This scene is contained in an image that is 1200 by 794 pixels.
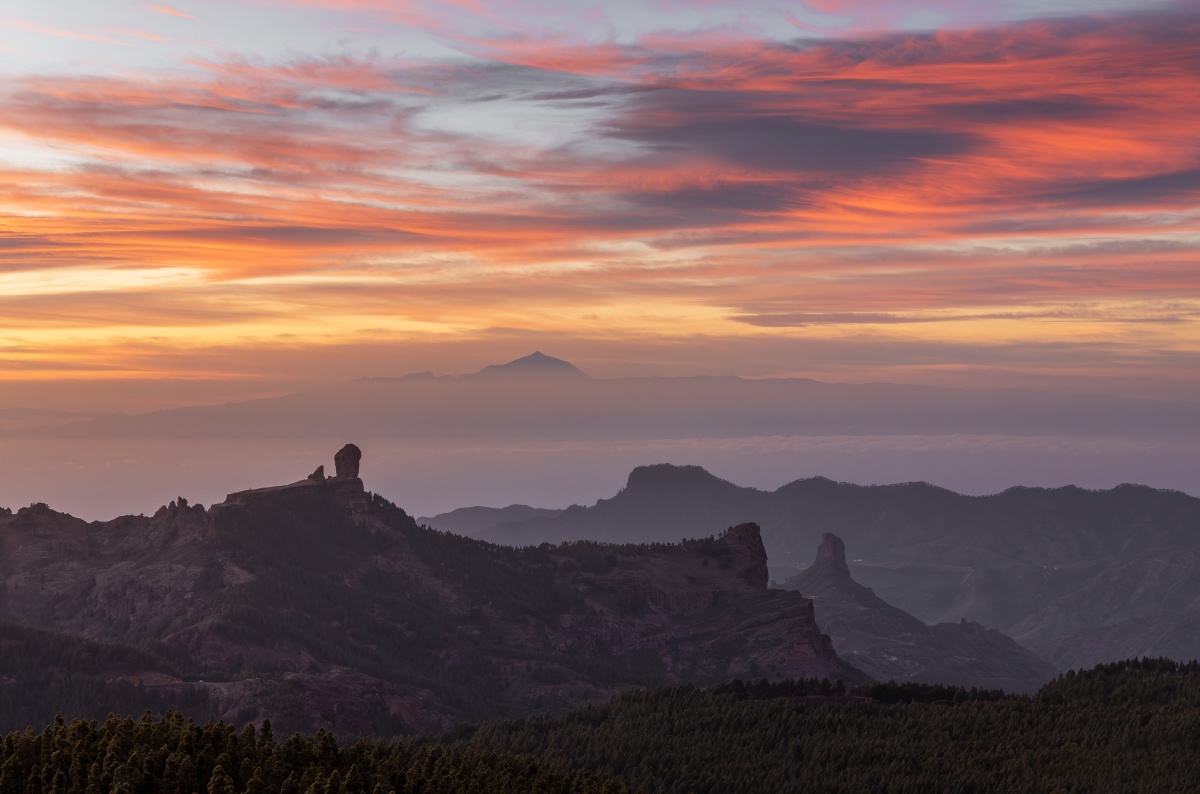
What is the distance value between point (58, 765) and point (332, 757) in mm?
33628

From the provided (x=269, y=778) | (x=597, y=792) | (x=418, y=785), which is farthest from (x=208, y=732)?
(x=597, y=792)

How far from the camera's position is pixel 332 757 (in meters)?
184

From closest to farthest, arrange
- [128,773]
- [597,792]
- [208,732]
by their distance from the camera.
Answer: [128,773], [208,732], [597,792]

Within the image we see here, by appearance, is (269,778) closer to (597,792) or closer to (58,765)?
(58,765)

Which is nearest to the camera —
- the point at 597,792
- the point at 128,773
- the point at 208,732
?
the point at 128,773

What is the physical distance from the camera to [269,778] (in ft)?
559

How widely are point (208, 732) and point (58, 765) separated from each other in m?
18.8

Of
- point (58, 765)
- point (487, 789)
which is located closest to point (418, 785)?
point (487, 789)

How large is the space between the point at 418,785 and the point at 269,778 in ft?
64.5

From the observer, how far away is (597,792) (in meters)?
194

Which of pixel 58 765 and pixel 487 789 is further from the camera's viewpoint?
pixel 487 789

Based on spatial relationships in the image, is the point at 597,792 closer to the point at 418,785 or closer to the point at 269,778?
the point at 418,785

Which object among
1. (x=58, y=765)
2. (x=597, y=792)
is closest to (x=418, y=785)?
(x=597, y=792)

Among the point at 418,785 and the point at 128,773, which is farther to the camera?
the point at 418,785
